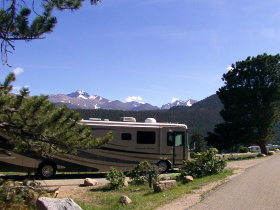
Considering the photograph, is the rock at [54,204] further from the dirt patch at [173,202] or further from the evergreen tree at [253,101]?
the evergreen tree at [253,101]

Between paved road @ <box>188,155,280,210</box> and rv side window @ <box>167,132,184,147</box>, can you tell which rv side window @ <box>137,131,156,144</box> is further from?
paved road @ <box>188,155,280,210</box>

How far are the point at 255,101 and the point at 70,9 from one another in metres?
26.6

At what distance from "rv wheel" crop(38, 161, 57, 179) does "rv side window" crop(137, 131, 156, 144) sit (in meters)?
4.30

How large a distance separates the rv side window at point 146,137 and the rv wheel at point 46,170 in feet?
14.1

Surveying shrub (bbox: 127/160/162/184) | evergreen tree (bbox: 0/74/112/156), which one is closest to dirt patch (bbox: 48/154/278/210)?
shrub (bbox: 127/160/162/184)

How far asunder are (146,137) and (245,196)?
27.4ft

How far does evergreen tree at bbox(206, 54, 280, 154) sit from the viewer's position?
29.9 m

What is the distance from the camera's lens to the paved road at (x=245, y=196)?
7629 millimetres

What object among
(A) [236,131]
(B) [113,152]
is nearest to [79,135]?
(B) [113,152]

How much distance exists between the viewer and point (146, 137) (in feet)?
54.6

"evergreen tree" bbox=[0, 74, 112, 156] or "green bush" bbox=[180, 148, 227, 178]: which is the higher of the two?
"evergreen tree" bbox=[0, 74, 112, 156]

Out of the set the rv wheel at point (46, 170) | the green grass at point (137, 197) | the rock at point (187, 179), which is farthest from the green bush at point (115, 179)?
the rv wheel at point (46, 170)

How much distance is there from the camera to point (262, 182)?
426 inches

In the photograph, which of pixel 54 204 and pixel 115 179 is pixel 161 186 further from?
pixel 54 204
